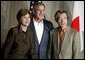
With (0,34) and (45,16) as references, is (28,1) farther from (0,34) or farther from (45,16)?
(0,34)

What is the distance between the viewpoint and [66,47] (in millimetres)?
1774

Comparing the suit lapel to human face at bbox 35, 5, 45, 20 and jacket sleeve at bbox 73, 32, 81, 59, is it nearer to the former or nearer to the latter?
human face at bbox 35, 5, 45, 20

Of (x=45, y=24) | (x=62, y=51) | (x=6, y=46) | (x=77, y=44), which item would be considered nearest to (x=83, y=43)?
(x=77, y=44)

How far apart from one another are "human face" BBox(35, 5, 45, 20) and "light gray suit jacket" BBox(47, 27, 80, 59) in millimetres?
171

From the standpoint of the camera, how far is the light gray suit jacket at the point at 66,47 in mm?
1769

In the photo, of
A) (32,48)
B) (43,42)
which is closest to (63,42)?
(43,42)

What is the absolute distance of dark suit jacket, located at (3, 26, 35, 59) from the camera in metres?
1.68

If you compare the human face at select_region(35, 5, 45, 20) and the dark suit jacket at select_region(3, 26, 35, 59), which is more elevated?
the human face at select_region(35, 5, 45, 20)

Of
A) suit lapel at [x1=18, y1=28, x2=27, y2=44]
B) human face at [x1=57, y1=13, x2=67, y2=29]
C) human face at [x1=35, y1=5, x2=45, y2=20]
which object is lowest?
suit lapel at [x1=18, y1=28, x2=27, y2=44]

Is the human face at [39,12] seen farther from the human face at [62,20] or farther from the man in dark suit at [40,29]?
the human face at [62,20]

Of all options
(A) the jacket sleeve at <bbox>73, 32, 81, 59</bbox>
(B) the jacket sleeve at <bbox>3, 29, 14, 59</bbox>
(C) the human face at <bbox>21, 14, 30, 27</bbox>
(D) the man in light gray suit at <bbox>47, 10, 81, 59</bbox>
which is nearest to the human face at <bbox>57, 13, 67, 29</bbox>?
(D) the man in light gray suit at <bbox>47, 10, 81, 59</bbox>

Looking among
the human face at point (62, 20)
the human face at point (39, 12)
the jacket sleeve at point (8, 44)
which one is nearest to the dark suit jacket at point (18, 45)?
the jacket sleeve at point (8, 44)

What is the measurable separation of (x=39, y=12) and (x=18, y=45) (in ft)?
1.09

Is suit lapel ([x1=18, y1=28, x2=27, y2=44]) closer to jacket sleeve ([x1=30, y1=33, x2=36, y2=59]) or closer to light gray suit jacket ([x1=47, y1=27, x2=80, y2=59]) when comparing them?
jacket sleeve ([x1=30, y1=33, x2=36, y2=59])
